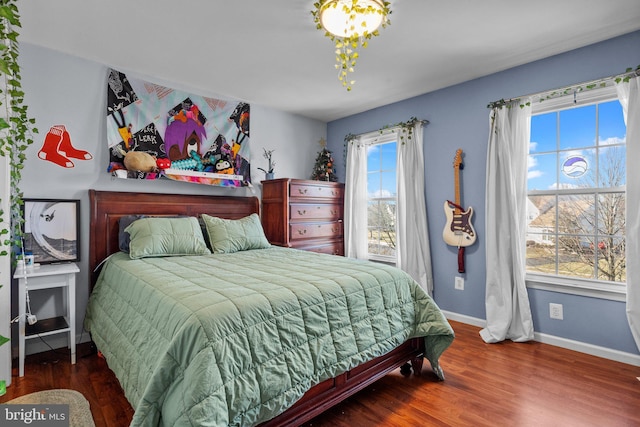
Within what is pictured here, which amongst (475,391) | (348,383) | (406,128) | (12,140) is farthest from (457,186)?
(12,140)

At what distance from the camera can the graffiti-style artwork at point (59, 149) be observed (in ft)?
8.82

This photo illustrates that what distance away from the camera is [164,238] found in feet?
9.01

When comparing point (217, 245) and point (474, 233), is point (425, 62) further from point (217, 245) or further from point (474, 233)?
point (217, 245)

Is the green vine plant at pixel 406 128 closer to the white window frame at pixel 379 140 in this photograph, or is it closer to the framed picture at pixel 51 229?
the white window frame at pixel 379 140

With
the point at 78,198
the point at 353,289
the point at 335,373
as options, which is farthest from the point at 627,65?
the point at 78,198

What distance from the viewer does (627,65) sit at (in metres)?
2.46

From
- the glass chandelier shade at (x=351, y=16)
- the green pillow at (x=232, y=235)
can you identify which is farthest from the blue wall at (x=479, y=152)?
the green pillow at (x=232, y=235)

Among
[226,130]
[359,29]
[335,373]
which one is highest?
[359,29]

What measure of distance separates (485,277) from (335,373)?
213 cm

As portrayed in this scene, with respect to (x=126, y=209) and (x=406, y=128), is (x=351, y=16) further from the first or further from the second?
(x=126, y=209)

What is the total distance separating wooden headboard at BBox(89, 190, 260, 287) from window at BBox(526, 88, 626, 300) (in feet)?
9.97

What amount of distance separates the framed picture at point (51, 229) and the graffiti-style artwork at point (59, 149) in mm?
332

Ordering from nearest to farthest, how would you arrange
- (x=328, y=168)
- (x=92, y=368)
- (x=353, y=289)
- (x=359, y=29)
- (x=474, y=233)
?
(x=353, y=289)
(x=359, y=29)
(x=92, y=368)
(x=474, y=233)
(x=328, y=168)

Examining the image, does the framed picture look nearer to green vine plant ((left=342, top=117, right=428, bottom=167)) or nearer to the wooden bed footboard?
the wooden bed footboard
